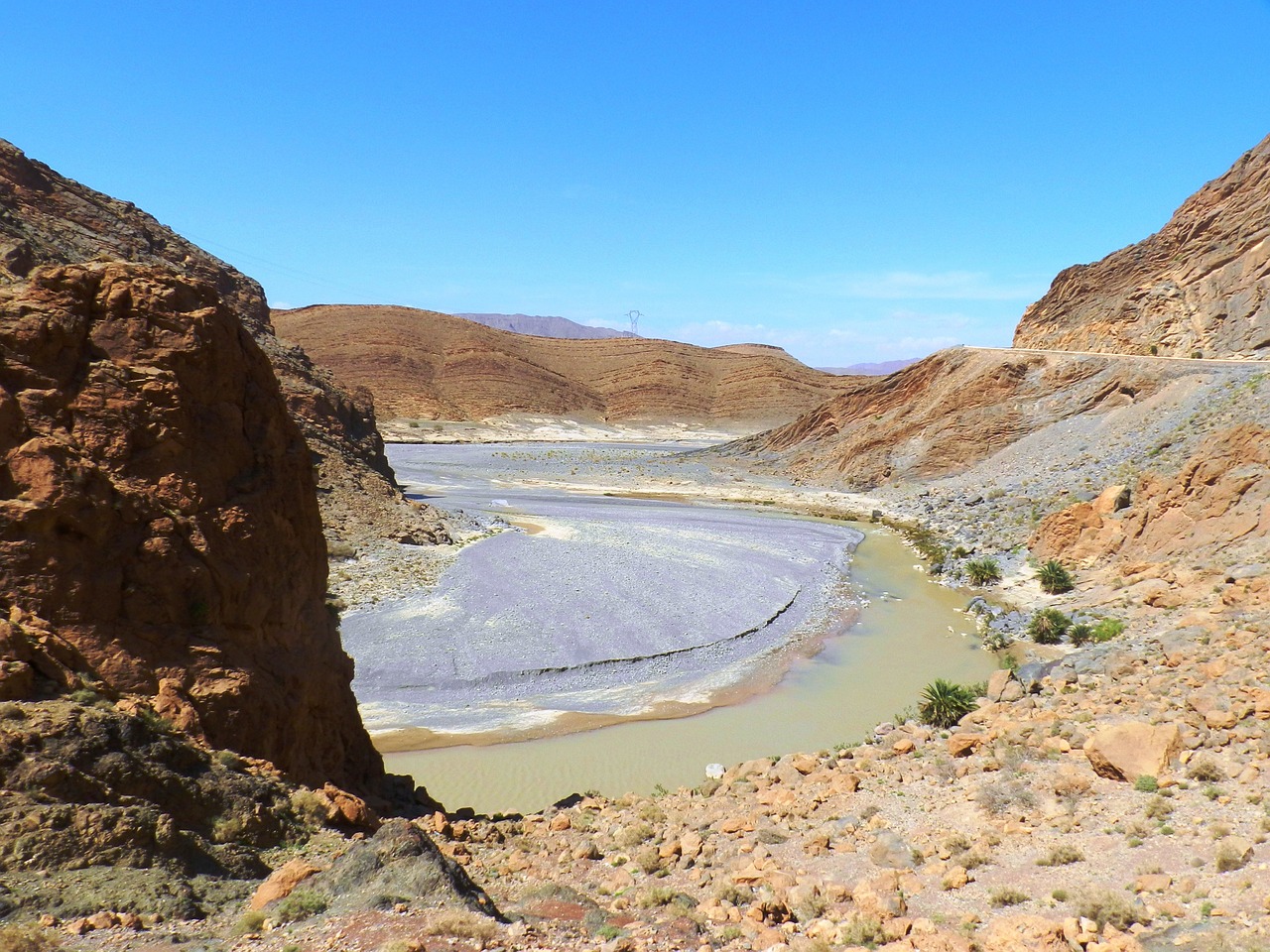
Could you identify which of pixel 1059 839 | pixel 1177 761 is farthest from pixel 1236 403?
pixel 1059 839

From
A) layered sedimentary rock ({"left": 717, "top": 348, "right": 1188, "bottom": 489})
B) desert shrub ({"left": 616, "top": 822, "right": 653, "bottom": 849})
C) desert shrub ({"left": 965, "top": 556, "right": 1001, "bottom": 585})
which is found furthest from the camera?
layered sedimentary rock ({"left": 717, "top": 348, "right": 1188, "bottom": 489})

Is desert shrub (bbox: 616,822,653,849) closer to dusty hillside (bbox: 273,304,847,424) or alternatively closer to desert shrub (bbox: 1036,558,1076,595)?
desert shrub (bbox: 1036,558,1076,595)

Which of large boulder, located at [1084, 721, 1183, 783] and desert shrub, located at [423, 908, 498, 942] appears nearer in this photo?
desert shrub, located at [423, 908, 498, 942]

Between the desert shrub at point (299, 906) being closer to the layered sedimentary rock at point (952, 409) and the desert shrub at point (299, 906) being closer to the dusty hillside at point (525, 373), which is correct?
the layered sedimentary rock at point (952, 409)

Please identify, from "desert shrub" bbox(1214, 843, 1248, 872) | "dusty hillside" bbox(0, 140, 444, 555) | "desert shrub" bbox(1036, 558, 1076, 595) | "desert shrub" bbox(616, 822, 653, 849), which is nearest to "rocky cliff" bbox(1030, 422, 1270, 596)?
"desert shrub" bbox(1036, 558, 1076, 595)

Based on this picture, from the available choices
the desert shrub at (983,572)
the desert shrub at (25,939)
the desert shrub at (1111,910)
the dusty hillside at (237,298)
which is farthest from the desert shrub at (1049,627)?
the desert shrub at (25,939)
